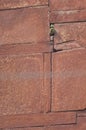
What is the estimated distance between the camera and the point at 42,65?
192 centimetres

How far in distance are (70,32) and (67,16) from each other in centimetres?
10

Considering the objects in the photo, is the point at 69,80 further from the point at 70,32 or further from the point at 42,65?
the point at 70,32

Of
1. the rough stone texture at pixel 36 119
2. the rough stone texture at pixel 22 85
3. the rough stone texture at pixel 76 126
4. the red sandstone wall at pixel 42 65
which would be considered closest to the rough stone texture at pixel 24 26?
the red sandstone wall at pixel 42 65

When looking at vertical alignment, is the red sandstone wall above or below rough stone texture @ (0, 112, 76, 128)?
above

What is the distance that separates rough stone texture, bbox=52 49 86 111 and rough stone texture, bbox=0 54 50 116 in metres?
0.07

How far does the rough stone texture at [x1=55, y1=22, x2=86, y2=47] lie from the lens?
1879mm

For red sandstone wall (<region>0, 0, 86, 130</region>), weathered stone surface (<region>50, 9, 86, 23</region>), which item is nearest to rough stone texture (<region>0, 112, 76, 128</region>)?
red sandstone wall (<region>0, 0, 86, 130</region>)

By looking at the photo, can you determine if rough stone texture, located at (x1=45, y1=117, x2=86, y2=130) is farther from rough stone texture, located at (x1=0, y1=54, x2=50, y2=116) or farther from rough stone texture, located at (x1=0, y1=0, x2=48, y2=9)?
rough stone texture, located at (x1=0, y1=0, x2=48, y2=9)

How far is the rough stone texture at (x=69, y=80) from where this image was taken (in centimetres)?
192

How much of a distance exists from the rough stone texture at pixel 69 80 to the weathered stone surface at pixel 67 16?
195mm

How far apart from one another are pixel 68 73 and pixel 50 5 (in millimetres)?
438

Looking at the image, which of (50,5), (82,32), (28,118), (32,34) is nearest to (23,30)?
(32,34)

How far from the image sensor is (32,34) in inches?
73.2

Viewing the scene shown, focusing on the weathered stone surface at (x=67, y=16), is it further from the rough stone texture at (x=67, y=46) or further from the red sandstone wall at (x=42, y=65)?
the rough stone texture at (x=67, y=46)
